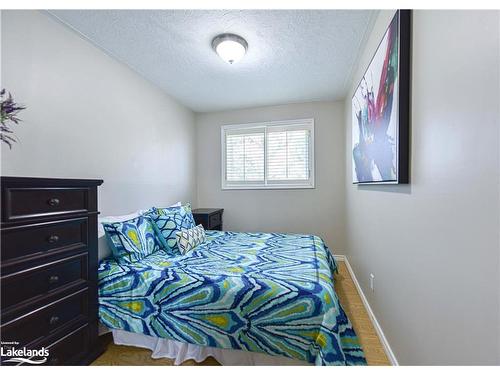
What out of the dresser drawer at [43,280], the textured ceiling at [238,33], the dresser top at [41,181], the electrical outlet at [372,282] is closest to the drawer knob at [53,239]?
the dresser drawer at [43,280]

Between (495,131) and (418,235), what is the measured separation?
2.18ft

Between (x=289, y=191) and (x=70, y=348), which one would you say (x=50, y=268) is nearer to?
(x=70, y=348)

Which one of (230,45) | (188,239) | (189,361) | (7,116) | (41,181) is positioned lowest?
(189,361)

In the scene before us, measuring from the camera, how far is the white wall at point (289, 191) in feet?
11.7

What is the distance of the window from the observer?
3662mm

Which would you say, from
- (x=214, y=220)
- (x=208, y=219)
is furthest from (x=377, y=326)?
(x=214, y=220)

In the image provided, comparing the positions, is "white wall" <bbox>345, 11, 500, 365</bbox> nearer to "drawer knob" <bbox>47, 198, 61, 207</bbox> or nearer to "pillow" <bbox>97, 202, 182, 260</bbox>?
"drawer knob" <bbox>47, 198, 61, 207</bbox>

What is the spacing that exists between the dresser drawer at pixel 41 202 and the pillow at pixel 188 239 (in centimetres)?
92

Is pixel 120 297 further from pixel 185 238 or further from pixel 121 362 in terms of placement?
pixel 185 238

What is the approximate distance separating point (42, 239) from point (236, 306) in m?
1.17

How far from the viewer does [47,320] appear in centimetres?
127

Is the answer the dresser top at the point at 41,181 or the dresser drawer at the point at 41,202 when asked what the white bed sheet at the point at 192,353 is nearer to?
the dresser drawer at the point at 41,202

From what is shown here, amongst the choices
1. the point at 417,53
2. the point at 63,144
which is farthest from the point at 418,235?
the point at 63,144

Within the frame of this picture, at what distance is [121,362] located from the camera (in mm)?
1554
